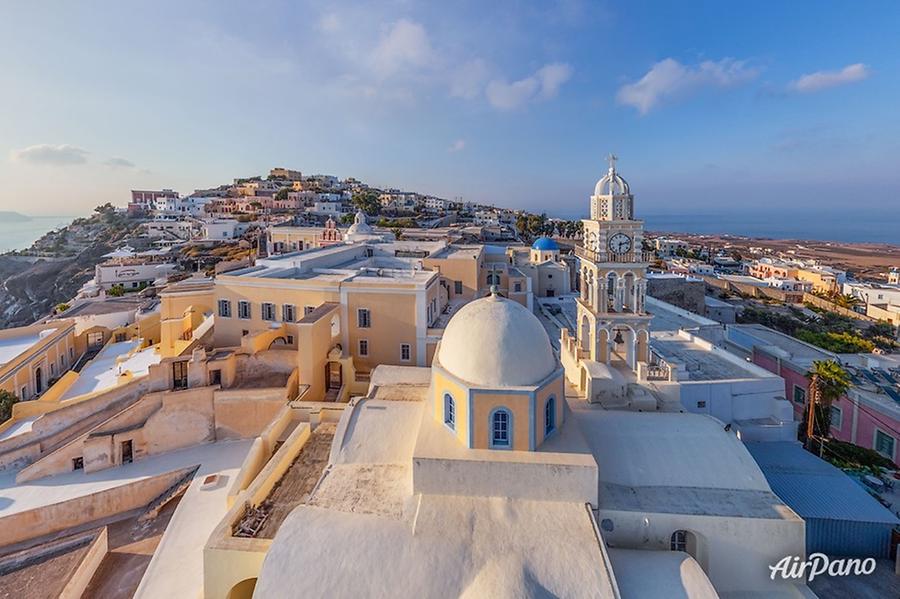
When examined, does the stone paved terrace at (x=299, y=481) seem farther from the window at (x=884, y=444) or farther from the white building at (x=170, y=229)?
the white building at (x=170, y=229)

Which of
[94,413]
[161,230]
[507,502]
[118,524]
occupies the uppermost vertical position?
[161,230]

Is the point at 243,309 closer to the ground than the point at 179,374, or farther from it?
farther from it

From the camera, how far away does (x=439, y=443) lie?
10.7 m

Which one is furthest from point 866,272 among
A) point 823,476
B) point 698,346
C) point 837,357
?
point 823,476

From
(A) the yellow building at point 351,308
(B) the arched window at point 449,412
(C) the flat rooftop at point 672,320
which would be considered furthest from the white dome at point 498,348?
(C) the flat rooftop at point 672,320

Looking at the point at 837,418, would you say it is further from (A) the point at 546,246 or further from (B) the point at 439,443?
(A) the point at 546,246

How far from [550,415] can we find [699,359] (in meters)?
11.4

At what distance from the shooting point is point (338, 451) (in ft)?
37.8

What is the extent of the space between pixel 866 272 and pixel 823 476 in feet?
373

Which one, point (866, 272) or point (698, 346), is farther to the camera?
point (866, 272)

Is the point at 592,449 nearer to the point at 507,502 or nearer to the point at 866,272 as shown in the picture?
the point at 507,502

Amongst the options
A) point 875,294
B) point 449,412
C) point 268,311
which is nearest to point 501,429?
point 449,412

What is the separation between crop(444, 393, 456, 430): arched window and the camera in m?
11.1

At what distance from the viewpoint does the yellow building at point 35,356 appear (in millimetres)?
23609
